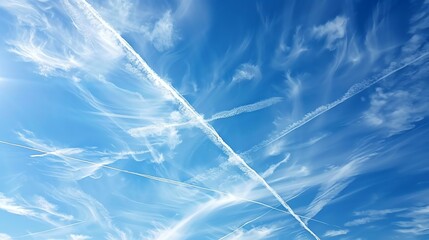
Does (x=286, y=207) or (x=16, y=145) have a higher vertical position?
(x=16, y=145)

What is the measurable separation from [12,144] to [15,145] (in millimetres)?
243

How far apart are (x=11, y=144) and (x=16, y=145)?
1.28 feet

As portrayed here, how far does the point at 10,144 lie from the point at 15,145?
38 cm

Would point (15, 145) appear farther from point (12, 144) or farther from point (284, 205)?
point (284, 205)

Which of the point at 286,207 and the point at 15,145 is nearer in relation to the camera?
the point at 15,145

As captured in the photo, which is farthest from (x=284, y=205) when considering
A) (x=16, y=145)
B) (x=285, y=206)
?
(x=16, y=145)

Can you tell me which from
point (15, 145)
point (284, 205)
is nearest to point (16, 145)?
point (15, 145)

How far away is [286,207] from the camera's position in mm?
32375

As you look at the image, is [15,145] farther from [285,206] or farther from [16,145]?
[285,206]

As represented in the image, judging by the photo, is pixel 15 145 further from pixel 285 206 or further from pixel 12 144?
pixel 285 206

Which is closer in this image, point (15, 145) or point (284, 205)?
point (15, 145)

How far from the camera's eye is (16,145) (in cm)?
2300

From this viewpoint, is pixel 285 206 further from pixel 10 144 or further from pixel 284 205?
pixel 10 144

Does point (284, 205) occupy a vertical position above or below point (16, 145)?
below
